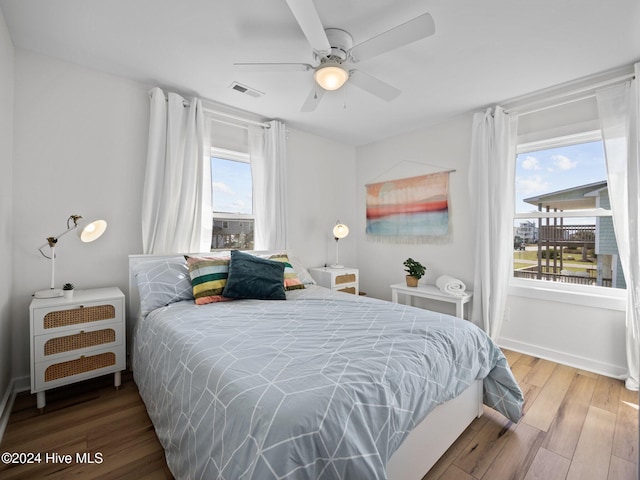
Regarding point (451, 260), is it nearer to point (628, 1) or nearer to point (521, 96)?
point (521, 96)

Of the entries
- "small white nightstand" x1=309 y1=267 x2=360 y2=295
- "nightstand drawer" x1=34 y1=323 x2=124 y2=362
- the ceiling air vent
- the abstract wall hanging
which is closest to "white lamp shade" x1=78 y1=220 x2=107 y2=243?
"nightstand drawer" x1=34 y1=323 x2=124 y2=362

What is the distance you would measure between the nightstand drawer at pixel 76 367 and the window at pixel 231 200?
1295 mm

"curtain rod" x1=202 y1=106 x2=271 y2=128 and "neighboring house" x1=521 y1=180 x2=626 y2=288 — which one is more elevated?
"curtain rod" x1=202 y1=106 x2=271 y2=128

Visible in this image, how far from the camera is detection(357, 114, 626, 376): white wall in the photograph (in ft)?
8.29

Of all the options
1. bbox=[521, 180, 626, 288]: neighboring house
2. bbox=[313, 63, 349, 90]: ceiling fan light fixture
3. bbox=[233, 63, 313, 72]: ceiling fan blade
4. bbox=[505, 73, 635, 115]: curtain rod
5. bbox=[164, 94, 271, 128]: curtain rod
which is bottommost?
bbox=[521, 180, 626, 288]: neighboring house

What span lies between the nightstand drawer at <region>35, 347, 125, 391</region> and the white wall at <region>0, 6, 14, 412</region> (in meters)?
0.23

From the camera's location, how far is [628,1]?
5.45ft

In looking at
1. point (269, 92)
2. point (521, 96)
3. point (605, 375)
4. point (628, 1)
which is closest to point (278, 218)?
point (269, 92)

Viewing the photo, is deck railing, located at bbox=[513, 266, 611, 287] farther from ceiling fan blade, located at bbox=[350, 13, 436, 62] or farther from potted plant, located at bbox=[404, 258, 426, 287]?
ceiling fan blade, located at bbox=[350, 13, 436, 62]

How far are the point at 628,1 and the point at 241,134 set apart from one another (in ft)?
10.1

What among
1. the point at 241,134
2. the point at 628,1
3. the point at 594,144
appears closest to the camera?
the point at 628,1

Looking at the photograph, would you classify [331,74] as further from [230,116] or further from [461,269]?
[461,269]

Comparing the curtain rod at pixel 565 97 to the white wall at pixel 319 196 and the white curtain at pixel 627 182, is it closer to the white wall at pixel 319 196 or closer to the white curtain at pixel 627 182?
the white curtain at pixel 627 182

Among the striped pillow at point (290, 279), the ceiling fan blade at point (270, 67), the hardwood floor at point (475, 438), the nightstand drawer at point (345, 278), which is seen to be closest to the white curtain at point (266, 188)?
the striped pillow at point (290, 279)
